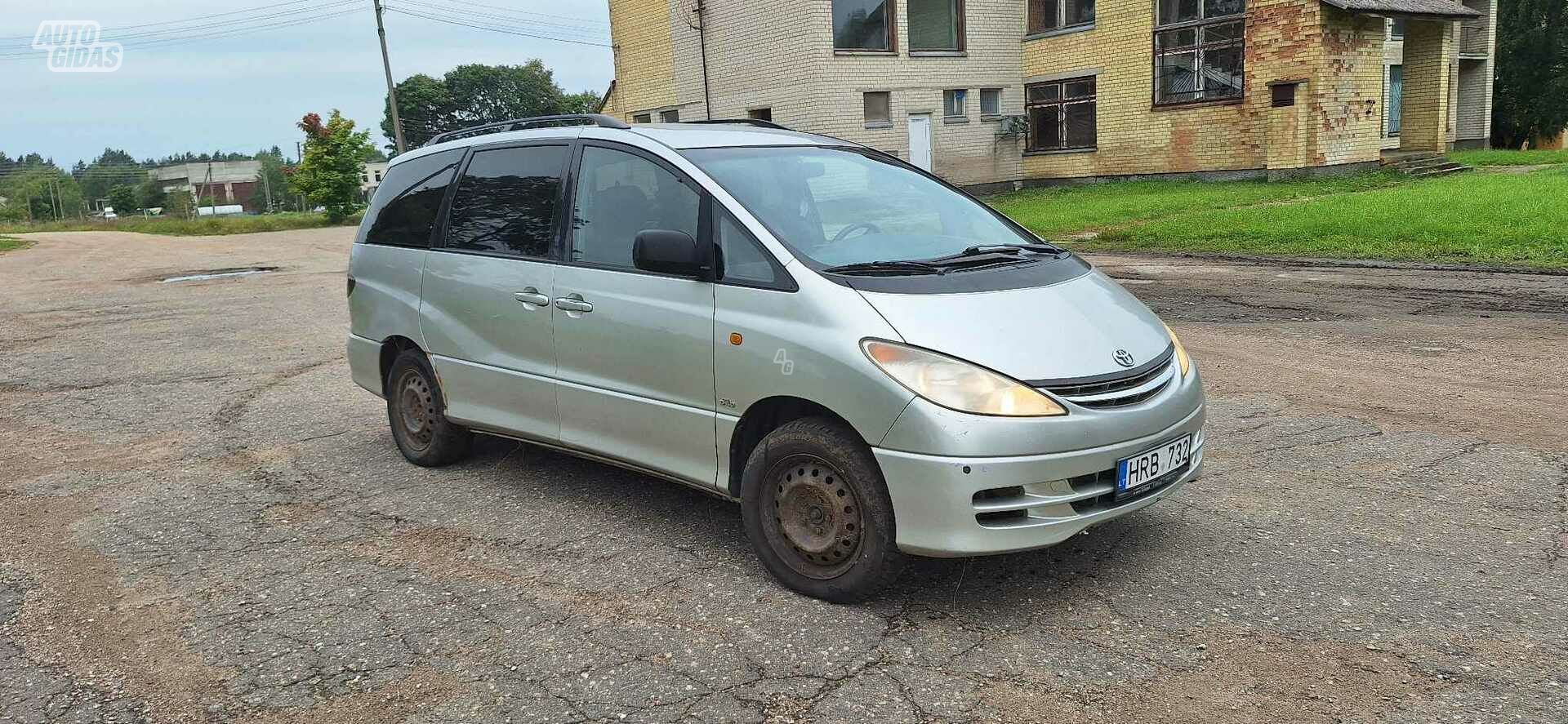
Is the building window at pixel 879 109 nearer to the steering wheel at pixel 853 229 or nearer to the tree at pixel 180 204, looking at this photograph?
the steering wheel at pixel 853 229

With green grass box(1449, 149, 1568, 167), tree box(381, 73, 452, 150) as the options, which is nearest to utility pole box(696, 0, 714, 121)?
green grass box(1449, 149, 1568, 167)

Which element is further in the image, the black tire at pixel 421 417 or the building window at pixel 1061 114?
the building window at pixel 1061 114

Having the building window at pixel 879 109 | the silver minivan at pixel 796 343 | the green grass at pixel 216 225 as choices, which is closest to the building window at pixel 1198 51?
the building window at pixel 879 109

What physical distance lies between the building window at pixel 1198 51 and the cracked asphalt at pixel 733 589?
19429mm

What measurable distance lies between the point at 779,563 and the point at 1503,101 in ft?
135

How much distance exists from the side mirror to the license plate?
1.72 metres

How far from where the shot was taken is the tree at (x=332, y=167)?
4062 centimetres

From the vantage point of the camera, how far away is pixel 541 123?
5.67 metres

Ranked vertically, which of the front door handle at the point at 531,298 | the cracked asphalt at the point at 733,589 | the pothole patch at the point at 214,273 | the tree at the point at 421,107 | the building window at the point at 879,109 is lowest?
the cracked asphalt at the point at 733,589

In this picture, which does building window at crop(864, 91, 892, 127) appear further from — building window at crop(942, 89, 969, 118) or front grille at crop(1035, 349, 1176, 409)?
front grille at crop(1035, 349, 1176, 409)

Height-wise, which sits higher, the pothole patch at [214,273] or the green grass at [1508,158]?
the green grass at [1508,158]

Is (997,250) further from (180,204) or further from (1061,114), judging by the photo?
(180,204)

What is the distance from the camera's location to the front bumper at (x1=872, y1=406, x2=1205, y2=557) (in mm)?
3707

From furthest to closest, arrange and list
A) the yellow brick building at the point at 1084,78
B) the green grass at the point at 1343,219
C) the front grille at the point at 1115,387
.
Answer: the yellow brick building at the point at 1084,78
the green grass at the point at 1343,219
the front grille at the point at 1115,387
